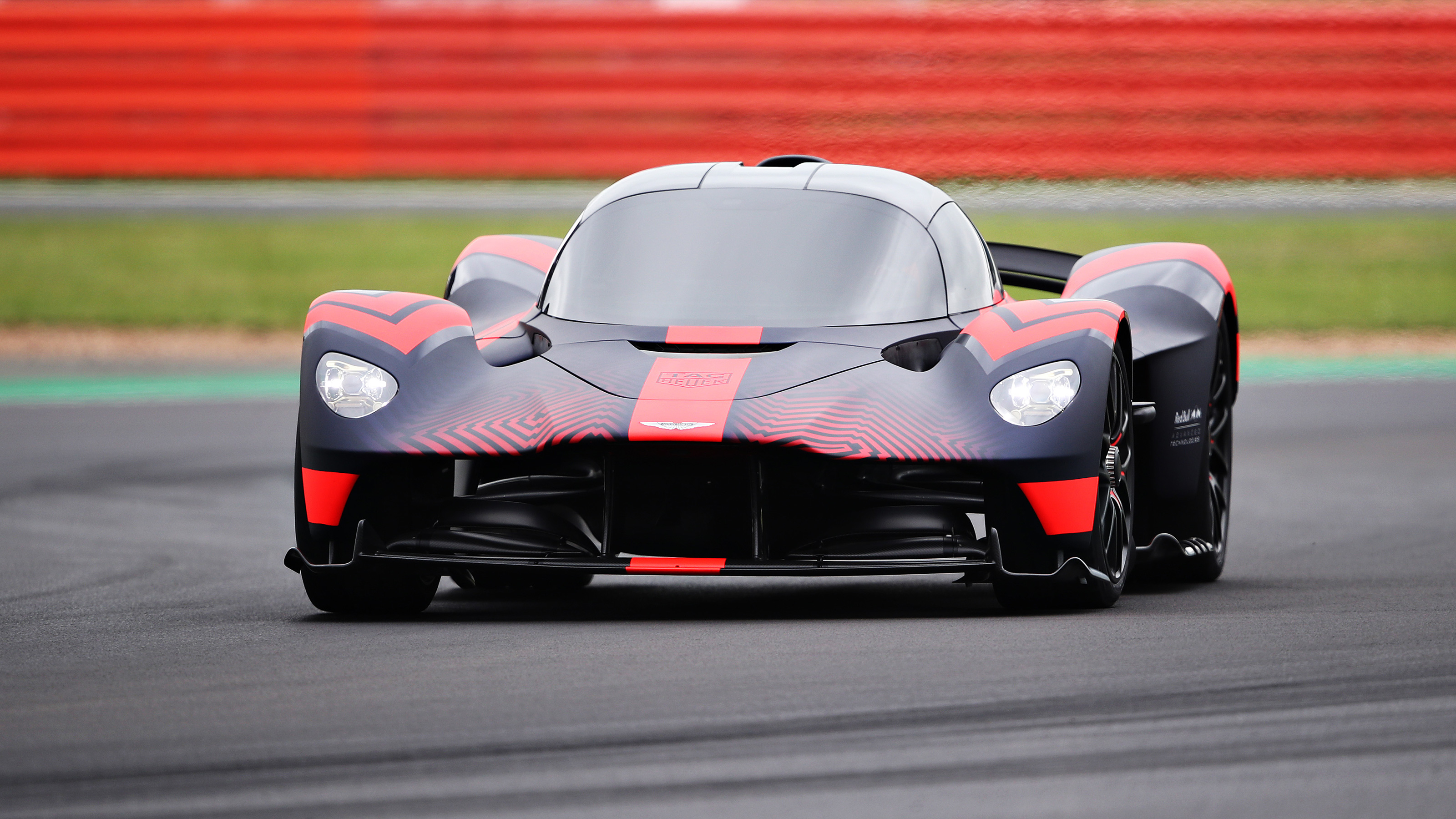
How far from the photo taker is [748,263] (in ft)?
21.6

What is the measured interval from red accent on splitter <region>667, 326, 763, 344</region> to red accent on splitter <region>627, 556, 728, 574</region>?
2.45 ft

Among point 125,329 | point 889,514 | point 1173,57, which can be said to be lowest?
point 125,329

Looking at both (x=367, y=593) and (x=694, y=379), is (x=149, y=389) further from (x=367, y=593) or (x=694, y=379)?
(x=694, y=379)

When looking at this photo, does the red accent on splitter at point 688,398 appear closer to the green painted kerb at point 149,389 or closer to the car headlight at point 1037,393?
the car headlight at point 1037,393

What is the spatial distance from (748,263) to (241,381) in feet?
35.9

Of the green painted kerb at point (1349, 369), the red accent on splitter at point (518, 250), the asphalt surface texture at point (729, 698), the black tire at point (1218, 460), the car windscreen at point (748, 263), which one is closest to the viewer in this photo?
the asphalt surface texture at point (729, 698)

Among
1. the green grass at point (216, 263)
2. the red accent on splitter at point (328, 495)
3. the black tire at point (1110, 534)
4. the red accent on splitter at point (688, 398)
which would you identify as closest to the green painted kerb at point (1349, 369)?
the green grass at point (216, 263)

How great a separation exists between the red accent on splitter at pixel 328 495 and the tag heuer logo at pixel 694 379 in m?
0.94

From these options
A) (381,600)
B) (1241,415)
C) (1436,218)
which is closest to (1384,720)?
(381,600)

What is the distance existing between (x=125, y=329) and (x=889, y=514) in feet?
47.2

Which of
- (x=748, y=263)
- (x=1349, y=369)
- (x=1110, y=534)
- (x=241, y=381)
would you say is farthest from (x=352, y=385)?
(x=1349, y=369)

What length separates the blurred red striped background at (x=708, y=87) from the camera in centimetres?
2011

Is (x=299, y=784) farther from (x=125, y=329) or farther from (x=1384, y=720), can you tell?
(x=125, y=329)

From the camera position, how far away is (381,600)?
20.6 ft
